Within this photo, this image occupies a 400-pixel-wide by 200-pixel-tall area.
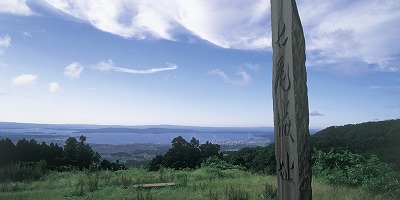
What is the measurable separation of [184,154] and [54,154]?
237 inches

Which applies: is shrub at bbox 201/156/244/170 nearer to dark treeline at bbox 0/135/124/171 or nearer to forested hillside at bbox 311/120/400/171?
dark treeline at bbox 0/135/124/171

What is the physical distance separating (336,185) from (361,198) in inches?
75.2

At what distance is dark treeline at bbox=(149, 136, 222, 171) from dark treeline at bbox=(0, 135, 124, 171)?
2.47 meters

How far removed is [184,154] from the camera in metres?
18.7

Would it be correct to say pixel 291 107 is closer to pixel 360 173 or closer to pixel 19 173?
pixel 360 173

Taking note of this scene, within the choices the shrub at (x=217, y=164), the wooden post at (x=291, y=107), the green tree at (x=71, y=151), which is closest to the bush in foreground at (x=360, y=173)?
the shrub at (x=217, y=164)

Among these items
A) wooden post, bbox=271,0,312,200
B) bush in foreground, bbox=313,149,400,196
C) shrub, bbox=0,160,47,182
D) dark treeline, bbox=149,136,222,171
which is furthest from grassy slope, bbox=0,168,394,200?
dark treeline, bbox=149,136,222,171

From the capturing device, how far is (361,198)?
7.69 meters

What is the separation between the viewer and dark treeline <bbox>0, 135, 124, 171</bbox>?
1561cm

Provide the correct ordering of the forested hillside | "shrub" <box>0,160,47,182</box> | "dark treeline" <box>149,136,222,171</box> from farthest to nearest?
"dark treeline" <box>149,136,222,171</box> < the forested hillside < "shrub" <box>0,160,47,182</box>

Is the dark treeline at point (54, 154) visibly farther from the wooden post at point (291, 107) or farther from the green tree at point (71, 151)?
the wooden post at point (291, 107)

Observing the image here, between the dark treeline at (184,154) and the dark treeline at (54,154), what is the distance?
2.47m

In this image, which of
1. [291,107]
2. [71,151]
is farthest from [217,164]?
[291,107]

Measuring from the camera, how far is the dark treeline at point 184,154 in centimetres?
1808
